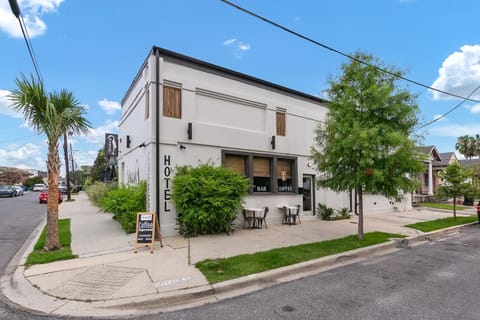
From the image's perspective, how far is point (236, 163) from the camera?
10914 mm

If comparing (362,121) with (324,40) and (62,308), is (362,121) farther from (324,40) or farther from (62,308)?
(62,308)

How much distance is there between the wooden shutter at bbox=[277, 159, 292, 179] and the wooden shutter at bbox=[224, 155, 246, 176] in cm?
187

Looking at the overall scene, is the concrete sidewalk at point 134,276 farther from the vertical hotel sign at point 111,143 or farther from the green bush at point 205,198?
the vertical hotel sign at point 111,143

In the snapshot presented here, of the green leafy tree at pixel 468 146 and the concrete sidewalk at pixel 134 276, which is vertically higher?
the green leafy tree at pixel 468 146

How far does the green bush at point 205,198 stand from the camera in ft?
27.4

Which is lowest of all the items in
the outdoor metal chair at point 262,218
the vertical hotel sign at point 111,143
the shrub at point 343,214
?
the shrub at point 343,214

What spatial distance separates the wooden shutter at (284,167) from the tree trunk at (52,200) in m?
8.13

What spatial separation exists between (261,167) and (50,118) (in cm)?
743

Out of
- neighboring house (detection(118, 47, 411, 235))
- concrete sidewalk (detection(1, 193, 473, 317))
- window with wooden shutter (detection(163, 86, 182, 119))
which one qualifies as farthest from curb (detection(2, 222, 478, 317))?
window with wooden shutter (detection(163, 86, 182, 119))

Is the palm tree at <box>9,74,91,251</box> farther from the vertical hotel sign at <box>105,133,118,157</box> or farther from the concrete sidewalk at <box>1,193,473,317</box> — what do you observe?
the vertical hotel sign at <box>105,133,118,157</box>

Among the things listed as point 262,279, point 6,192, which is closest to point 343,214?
point 262,279

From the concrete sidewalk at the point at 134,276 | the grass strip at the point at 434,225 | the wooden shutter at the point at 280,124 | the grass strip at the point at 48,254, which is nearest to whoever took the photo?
the concrete sidewalk at the point at 134,276

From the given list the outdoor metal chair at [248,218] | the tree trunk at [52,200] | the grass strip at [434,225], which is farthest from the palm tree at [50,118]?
the grass strip at [434,225]

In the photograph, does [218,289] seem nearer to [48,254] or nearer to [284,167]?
[48,254]
